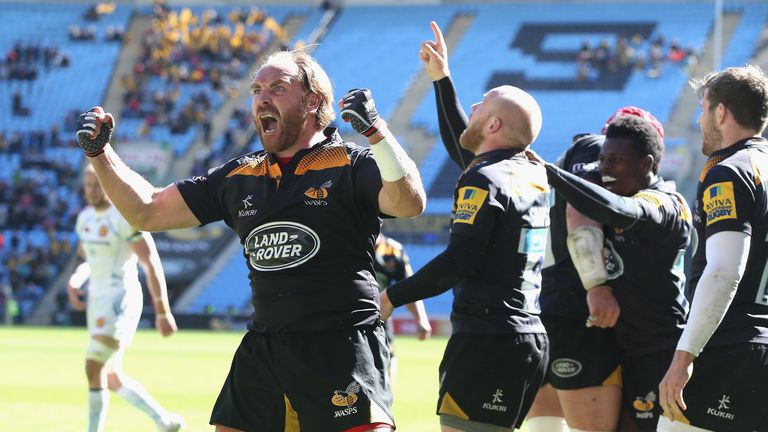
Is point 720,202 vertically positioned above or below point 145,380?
above

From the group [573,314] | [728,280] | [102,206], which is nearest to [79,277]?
[102,206]

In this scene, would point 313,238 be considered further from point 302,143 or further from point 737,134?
point 737,134

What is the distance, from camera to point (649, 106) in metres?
36.5

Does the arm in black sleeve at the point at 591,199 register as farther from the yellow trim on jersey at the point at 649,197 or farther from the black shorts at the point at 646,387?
the black shorts at the point at 646,387

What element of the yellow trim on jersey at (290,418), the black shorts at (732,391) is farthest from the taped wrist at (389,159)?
the black shorts at (732,391)

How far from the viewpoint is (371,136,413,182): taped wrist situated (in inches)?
171

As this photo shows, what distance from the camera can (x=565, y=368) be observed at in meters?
5.86

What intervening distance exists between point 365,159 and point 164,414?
5128 mm

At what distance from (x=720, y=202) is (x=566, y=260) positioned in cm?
161

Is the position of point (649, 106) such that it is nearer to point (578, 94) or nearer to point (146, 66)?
point (578, 94)

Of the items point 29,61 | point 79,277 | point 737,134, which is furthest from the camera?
point 29,61

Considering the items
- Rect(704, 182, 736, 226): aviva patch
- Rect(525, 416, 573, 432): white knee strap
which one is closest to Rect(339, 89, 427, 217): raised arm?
Rect(704, 182, 736, 226): aviva patch

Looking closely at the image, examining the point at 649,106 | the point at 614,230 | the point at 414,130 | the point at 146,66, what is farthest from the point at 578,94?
the point at 614,230

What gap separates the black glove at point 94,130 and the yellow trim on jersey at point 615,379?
2.79 meters
